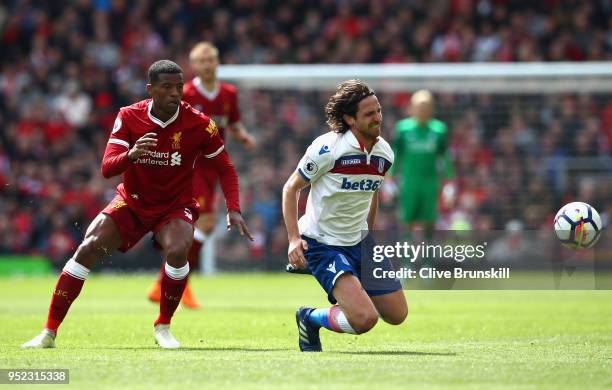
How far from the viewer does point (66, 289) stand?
8711 millimetres

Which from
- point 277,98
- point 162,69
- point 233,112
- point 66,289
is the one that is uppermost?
point 277,98

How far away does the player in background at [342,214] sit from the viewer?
8359 millimetres

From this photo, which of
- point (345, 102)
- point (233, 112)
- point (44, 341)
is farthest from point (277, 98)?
point (44, 341)

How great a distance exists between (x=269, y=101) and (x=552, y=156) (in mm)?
5031

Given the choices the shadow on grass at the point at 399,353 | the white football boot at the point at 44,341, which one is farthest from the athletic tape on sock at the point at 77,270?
the shadow on grass at the point at 399,353

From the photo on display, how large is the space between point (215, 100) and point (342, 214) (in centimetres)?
469

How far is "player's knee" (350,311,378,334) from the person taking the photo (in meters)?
8.20

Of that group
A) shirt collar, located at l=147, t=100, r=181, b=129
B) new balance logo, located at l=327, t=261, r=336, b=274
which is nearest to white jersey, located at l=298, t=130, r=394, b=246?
new balance logo, located at l=327, t=261, r=336, b=274

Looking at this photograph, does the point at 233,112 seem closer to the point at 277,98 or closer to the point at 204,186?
the point at 204,186

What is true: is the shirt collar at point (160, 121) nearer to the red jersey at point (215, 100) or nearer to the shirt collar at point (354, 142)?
the shirt collar at point (354, 142)

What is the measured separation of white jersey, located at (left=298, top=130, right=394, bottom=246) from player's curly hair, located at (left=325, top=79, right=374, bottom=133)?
0.09 m

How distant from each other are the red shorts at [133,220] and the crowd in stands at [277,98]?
951cm

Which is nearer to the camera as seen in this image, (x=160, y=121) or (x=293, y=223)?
(x=293, y=223)

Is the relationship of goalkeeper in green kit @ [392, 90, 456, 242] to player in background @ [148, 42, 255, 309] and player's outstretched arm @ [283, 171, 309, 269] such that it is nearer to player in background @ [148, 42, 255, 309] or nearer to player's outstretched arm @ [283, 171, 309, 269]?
player in background @ [148, 42, 255, 309]
